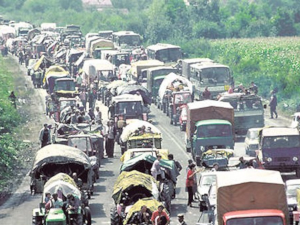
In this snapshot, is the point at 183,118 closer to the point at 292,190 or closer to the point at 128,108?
the point at 128,108

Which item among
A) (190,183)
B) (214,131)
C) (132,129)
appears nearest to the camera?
(190,183)

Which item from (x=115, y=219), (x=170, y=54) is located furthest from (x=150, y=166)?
(x=170, y=54)

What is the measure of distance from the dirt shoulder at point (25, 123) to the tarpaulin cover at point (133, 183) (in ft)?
23.1

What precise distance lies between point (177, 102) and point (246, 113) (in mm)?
6987

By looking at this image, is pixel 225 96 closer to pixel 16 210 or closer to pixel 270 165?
pixel 270 165

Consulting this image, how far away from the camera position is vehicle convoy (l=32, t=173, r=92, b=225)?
33469 mm

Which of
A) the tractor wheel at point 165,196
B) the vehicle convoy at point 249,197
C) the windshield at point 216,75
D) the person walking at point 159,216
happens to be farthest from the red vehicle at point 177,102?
the vehicle convoy at point 249,197

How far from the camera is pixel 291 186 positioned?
35.7 meters

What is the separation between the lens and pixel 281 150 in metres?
43.2

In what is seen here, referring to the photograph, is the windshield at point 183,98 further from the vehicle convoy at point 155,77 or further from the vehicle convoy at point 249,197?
the vehicle convoy at point 249,197

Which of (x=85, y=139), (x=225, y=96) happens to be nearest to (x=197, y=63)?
(x=225, y=96)

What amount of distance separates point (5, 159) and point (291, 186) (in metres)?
14.0

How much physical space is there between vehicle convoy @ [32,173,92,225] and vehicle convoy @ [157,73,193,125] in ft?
77.0

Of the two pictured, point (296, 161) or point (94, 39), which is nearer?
point (296, 161)
